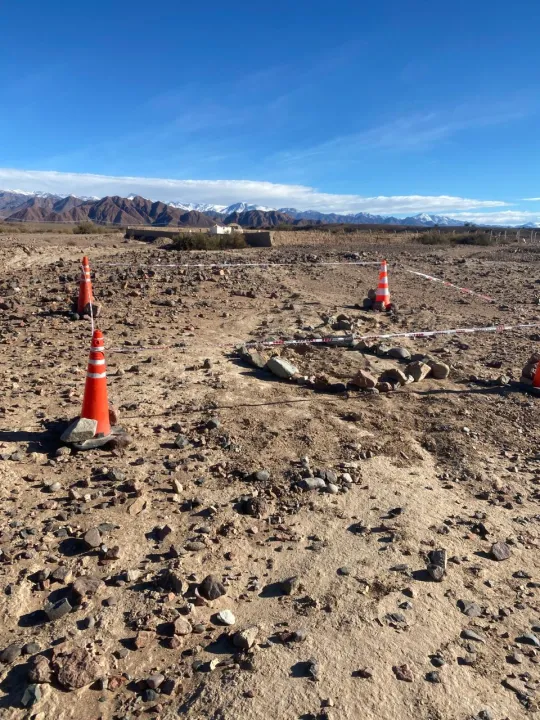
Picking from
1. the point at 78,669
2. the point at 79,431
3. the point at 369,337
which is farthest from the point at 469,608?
the point at 369,337

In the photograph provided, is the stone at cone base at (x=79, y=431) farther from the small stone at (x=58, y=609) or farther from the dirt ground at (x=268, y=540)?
the small stone at (x=58, y=609)

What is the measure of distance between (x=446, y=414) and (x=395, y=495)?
176cm

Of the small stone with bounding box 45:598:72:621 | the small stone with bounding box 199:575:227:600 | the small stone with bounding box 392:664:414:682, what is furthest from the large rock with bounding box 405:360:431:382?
the small stone with bounding box 45:598:72:621

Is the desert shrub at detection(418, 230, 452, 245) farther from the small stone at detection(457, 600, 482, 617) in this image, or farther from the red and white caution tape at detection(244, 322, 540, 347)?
the small stone at detection(457, 600, 482, 617)

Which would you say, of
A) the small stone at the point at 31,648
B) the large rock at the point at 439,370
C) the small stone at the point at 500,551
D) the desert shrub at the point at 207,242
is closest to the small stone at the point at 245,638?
the small stone at the point at 31,648

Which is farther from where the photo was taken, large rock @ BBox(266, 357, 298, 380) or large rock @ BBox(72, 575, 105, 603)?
large rock @ BBox(266, 357, 298, 380)

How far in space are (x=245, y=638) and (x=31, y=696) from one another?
3.15ft

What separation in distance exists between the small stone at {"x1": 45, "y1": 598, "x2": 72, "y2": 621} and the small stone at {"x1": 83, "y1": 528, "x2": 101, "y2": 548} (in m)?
0.48

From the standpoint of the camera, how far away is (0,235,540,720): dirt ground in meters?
2.46

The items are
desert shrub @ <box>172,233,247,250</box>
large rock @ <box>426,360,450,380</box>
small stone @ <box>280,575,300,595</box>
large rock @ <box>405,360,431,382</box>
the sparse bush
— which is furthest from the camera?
the sparse bush

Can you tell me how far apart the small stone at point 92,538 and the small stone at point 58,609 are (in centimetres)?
48

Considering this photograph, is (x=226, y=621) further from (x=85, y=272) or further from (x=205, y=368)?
(x=85, y=272)

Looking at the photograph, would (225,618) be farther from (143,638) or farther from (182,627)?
(143,638)

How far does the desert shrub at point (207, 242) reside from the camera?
71.2 ft
